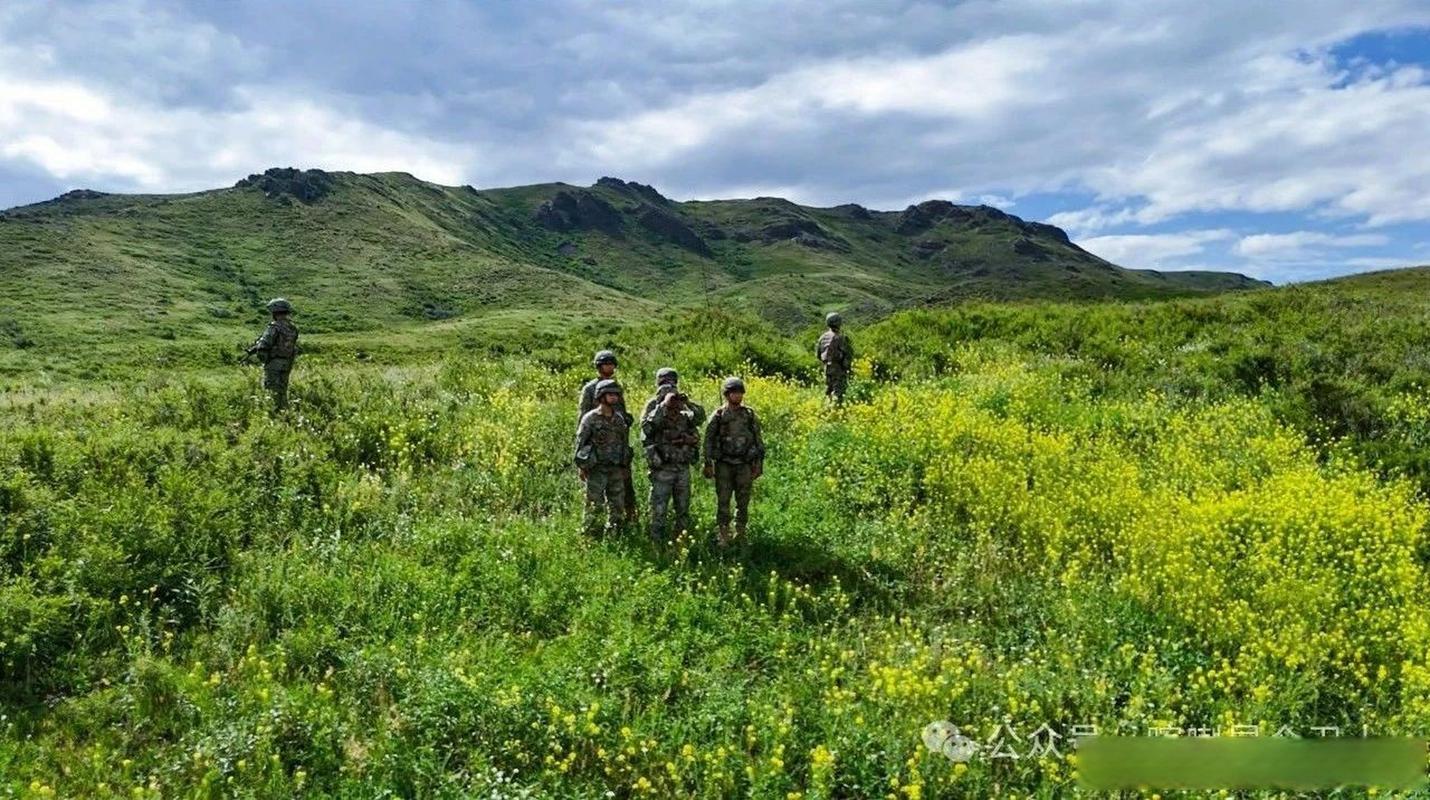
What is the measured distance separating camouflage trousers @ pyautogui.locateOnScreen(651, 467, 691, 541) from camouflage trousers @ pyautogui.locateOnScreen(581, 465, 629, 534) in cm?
47

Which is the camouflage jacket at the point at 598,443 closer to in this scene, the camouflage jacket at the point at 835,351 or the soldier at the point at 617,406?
the soldier at the point at 617,406

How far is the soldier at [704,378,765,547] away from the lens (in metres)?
11.7

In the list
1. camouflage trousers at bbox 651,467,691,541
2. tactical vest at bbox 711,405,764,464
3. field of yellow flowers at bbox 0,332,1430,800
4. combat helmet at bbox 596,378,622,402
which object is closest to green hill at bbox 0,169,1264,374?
field of yellow flowers at bbox 0,332,1430,800

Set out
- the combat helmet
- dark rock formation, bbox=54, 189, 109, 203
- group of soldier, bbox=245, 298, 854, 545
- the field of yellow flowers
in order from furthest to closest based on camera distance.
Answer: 1. dark rock formation, bbox=54, 189, 109, 203
2. the combat helmet
3. group of soldier, bbox=245, 298, 854, 545
4. the field of yellow flowers

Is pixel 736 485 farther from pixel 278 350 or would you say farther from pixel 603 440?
pixel 278 350

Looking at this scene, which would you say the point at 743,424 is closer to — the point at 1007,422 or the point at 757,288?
the point at 1007,422

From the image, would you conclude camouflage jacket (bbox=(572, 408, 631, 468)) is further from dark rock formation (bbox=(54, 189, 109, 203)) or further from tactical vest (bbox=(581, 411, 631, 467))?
dark rock formation (bbox=(54, 189, 109, 203))

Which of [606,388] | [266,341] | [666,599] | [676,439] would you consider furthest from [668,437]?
[266,341]

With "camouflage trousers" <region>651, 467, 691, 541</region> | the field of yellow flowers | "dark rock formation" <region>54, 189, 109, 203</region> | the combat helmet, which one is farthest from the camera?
"dark rock formation" <region>54, 189, 109, 203</region>

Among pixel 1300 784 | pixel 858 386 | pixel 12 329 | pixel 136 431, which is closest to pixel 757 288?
pixel 12 329

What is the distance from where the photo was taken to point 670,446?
1173 centimetres

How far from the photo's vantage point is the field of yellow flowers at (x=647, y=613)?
23.6 ft

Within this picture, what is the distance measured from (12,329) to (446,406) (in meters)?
61.0

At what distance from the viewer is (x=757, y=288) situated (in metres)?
146
